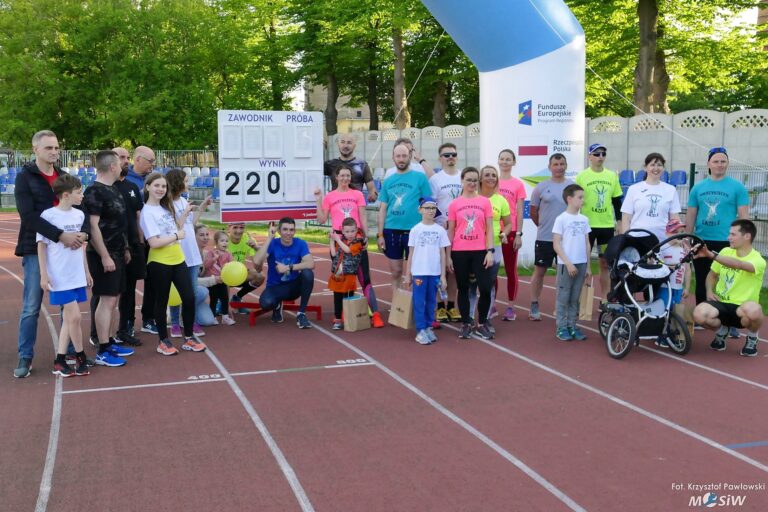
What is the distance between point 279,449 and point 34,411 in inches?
88.6

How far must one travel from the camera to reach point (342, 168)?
30.9 feet

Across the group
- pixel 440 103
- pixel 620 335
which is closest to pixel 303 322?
pixel 620 335

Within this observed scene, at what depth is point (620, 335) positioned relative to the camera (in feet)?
26.3

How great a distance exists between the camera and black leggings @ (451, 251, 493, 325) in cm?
877

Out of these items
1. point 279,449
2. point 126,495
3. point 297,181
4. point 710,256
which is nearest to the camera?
point 126,495

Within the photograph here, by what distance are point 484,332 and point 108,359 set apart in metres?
3.97

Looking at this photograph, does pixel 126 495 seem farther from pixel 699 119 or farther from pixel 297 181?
pixel 699 119

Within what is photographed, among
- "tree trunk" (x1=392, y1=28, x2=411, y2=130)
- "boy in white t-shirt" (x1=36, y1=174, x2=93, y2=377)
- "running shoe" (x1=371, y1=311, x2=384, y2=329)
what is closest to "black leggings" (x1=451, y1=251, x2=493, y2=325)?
"running shoe" (x1=371, y1=311, x2=384, y2=329)

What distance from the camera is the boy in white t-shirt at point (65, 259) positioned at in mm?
7098

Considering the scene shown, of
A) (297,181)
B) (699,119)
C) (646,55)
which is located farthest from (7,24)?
(297,181)

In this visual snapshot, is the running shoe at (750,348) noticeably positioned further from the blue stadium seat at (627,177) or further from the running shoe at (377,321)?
the blue stadium seat at (627,177)

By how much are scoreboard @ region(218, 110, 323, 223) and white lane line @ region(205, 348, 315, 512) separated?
2.90 meters

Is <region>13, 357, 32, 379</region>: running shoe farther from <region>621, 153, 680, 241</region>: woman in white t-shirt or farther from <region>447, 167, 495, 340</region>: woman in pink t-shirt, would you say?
<region>621, 153, 680, 241</region>: woman in white t-shirt

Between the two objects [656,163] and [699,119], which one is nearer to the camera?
[656,163]
